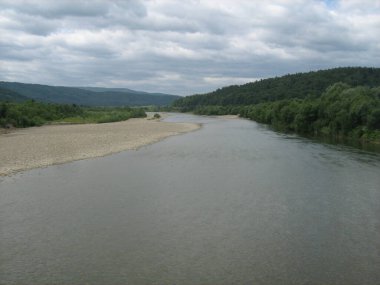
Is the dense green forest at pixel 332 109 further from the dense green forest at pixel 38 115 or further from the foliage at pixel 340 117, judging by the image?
the dense green forest at pixel 38 115

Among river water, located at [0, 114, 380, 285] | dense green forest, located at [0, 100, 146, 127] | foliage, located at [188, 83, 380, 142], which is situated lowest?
dense green forest, located at [0, 100, 146, 127]

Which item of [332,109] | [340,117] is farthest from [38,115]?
→ [340,117]

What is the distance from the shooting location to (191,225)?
1736cm

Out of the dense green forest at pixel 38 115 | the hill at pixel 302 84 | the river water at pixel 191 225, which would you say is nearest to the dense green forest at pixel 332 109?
the hill at pixel 302 84

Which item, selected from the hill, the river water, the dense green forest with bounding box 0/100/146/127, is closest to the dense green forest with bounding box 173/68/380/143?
the hill

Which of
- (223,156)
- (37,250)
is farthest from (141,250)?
(223,156)

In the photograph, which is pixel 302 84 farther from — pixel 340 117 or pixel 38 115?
pixel 340 117

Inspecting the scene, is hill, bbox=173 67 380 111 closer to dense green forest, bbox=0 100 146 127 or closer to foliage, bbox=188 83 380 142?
foliage, bbox=188 83 380 142

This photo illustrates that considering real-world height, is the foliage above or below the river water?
above

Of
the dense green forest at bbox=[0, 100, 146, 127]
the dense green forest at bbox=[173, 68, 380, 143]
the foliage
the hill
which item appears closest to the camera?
the foliage

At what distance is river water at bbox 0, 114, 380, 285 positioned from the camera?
12867 mm

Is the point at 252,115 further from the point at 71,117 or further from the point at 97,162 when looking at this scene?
the point at 97,162

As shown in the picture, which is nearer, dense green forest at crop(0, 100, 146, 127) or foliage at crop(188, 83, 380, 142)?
foliage at crop(188, 83, 380, 142)

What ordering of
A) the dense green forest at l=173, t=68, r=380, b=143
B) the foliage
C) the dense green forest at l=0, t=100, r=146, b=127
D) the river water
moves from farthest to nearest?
the dense green forest at l=0, t=100, r=146, b=127, the dense green forest at l=173, t=68, r=380, b=143, the foliage, the river water
